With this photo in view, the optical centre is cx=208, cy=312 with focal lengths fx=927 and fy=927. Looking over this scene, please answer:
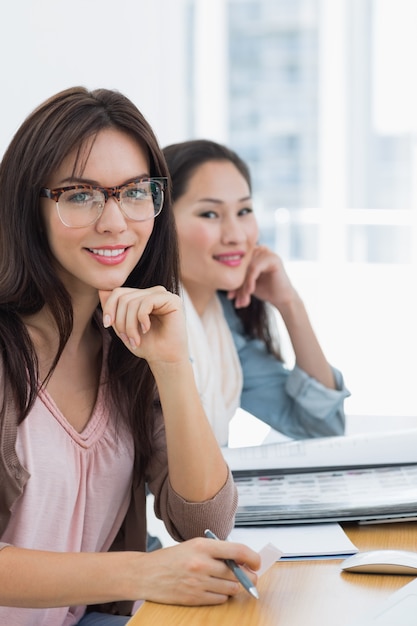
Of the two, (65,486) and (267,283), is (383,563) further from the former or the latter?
(267,283)

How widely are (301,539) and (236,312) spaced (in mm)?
977

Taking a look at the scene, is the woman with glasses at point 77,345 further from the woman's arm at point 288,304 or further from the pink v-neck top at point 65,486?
the woman's arm at point 288,304

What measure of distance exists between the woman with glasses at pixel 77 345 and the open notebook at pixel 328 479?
9 centimetres

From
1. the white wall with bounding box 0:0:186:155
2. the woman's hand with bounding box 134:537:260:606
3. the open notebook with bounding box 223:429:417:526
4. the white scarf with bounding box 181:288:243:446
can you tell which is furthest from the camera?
the white wall with bounding box 0:0:186:155

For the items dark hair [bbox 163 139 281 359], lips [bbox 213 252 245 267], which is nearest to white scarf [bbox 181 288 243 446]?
lips [bbox 213 252 245 267]

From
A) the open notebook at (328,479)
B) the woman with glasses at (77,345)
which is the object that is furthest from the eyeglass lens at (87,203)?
the open notebook at (328,479)

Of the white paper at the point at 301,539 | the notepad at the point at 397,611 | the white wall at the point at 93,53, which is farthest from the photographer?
the white wall at the point at 93,53

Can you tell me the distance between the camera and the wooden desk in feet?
2.97

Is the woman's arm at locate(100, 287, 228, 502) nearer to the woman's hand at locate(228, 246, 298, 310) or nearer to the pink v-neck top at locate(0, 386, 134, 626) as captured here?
the pink v-neck top at locate(0, 386, 134, 626)

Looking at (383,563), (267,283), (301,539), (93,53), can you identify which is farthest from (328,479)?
(93,53)

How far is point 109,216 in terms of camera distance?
3.84ft

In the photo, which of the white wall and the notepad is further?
the white wall

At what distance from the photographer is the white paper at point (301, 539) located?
1.08m

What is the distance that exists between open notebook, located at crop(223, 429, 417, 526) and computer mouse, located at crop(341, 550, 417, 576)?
0.16 metres
